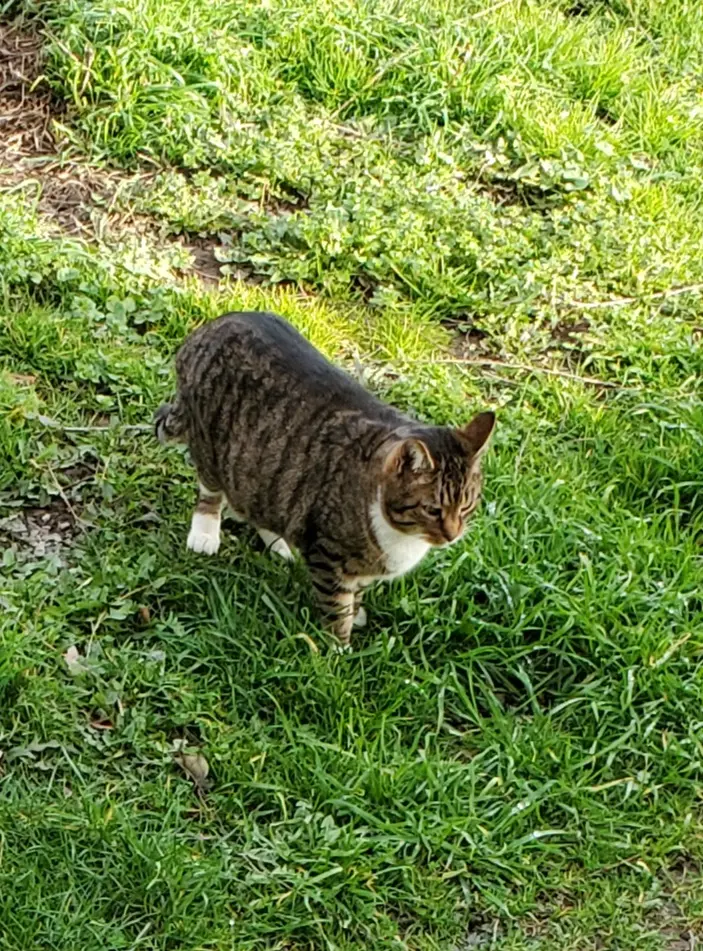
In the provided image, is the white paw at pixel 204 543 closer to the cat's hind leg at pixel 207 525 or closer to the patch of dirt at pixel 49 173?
the cat's hind leg at pixel 207 525

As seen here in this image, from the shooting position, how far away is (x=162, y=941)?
3328 millimetres

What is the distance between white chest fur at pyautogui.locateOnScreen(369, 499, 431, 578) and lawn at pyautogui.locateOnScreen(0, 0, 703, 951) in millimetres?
220

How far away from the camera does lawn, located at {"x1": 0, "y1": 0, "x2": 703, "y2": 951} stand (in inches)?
139

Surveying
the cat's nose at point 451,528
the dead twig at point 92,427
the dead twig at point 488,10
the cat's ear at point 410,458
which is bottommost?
the dead twig at point 92,427

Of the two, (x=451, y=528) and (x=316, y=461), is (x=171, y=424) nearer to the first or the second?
(x=316, y=461)

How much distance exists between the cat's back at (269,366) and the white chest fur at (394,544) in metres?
0.34

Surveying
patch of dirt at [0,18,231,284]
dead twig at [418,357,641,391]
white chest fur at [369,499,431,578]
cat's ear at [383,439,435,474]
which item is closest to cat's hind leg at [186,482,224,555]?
white chest fur at [369,499,431,578]

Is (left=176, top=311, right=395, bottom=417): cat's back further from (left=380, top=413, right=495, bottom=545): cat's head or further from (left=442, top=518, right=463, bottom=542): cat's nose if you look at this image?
(left=442, top=518, right=463, bottom=542): cat's nose

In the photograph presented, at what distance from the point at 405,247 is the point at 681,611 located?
187 centimetres

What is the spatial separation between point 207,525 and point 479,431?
947mm

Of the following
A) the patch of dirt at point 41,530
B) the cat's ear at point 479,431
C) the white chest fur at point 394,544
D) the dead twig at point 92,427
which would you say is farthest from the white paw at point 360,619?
the dead twig at point 92,427

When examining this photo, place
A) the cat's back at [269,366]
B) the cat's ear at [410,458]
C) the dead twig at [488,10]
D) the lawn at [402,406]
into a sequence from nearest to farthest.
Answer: the lawn at [402,406], the cat's ear at [410,458], the cat's back at [269,366], the dead twig at [488,10]

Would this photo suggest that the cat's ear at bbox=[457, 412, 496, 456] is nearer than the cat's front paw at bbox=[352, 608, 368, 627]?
Yes

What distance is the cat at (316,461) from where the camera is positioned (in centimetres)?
380
